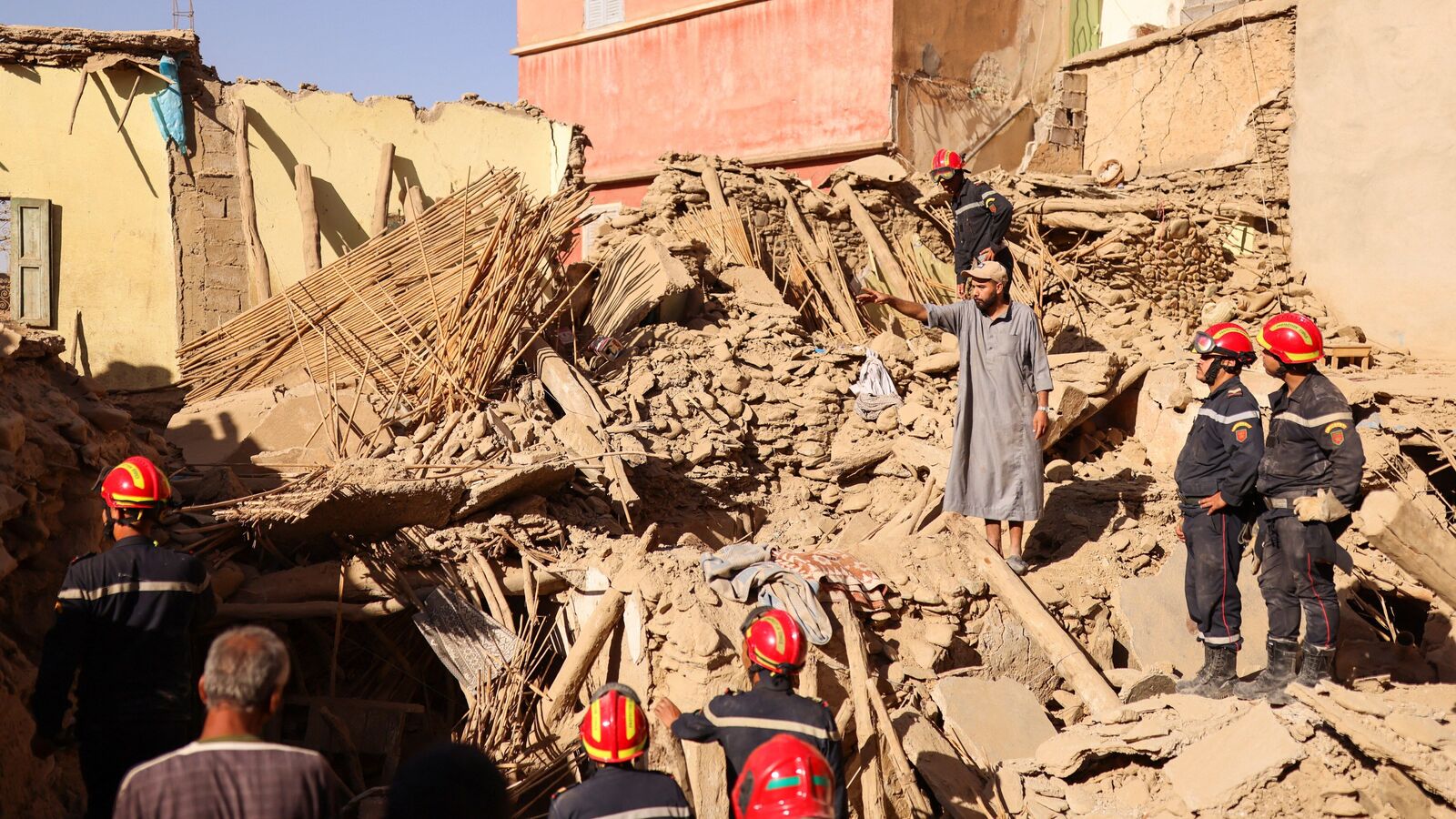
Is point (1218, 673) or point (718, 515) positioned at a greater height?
point (718, 515)

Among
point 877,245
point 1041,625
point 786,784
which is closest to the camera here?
point 786,784

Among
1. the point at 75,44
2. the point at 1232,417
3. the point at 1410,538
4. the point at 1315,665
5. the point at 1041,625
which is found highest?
the point at 75,44

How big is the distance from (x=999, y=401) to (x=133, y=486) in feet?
14.8

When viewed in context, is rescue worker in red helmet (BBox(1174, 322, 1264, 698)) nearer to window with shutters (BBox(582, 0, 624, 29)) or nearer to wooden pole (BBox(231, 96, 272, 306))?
wooden pole (BBox(231, 96, 272, 306))

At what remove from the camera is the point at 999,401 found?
22.2 feet

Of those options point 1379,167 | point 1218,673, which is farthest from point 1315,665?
point 1379,167

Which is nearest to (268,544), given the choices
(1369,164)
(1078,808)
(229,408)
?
(229,408)

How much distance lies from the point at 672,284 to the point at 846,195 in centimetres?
310

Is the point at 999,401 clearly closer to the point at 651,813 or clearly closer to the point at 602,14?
the point at 651,813

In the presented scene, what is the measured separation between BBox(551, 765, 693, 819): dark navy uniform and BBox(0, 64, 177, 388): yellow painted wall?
803 cm

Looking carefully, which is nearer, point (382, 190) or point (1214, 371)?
point (1214, 371)

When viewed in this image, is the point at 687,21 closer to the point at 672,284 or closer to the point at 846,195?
the point at 846,195

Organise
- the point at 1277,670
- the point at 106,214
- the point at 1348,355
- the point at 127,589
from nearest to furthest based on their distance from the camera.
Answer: the point at 127,589
the point at 1277,670
the point at 106,214
the point at 1348,355

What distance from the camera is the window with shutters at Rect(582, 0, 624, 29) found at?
19406mm
